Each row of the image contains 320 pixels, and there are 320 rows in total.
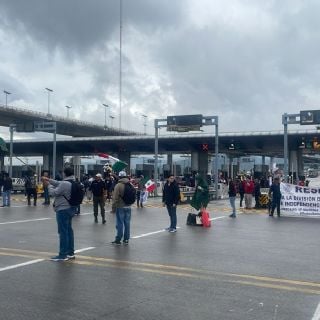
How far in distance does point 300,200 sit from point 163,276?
46.1ft

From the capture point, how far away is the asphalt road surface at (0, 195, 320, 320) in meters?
6.44

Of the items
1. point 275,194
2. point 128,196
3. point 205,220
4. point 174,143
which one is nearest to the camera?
point 128,196

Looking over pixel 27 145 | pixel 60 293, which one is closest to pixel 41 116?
pixel 27 145

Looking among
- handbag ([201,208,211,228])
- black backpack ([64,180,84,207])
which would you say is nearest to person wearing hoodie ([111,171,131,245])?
black backpack ([64,180,84,207])

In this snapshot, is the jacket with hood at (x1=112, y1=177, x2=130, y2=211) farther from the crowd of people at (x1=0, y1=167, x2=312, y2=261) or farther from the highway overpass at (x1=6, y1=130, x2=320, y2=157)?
the highway overpass at (x1=6, y1=130, x2=320, y2=157)

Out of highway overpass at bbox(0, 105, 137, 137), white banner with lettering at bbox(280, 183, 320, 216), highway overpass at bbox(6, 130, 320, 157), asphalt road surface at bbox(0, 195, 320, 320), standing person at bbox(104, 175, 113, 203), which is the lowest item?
asphalt road surface at bbox(0, 195, 320, 320)

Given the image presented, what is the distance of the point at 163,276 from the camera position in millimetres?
8508

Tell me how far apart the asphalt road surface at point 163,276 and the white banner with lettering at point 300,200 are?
19.4 feet

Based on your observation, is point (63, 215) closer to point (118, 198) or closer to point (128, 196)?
point (118, 198)

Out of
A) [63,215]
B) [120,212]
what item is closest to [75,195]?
[63,215]

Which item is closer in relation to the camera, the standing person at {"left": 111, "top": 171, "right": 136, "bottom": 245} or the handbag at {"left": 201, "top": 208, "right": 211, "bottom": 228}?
the standing person at {"left": 111, "top": 171, "right": 136, "bottom": 245}

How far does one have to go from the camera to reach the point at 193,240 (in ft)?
42.9

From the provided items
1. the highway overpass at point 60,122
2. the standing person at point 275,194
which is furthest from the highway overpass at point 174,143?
the standing person at point 275,194

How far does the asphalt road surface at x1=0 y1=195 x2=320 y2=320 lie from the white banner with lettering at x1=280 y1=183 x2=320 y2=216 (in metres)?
5.92
